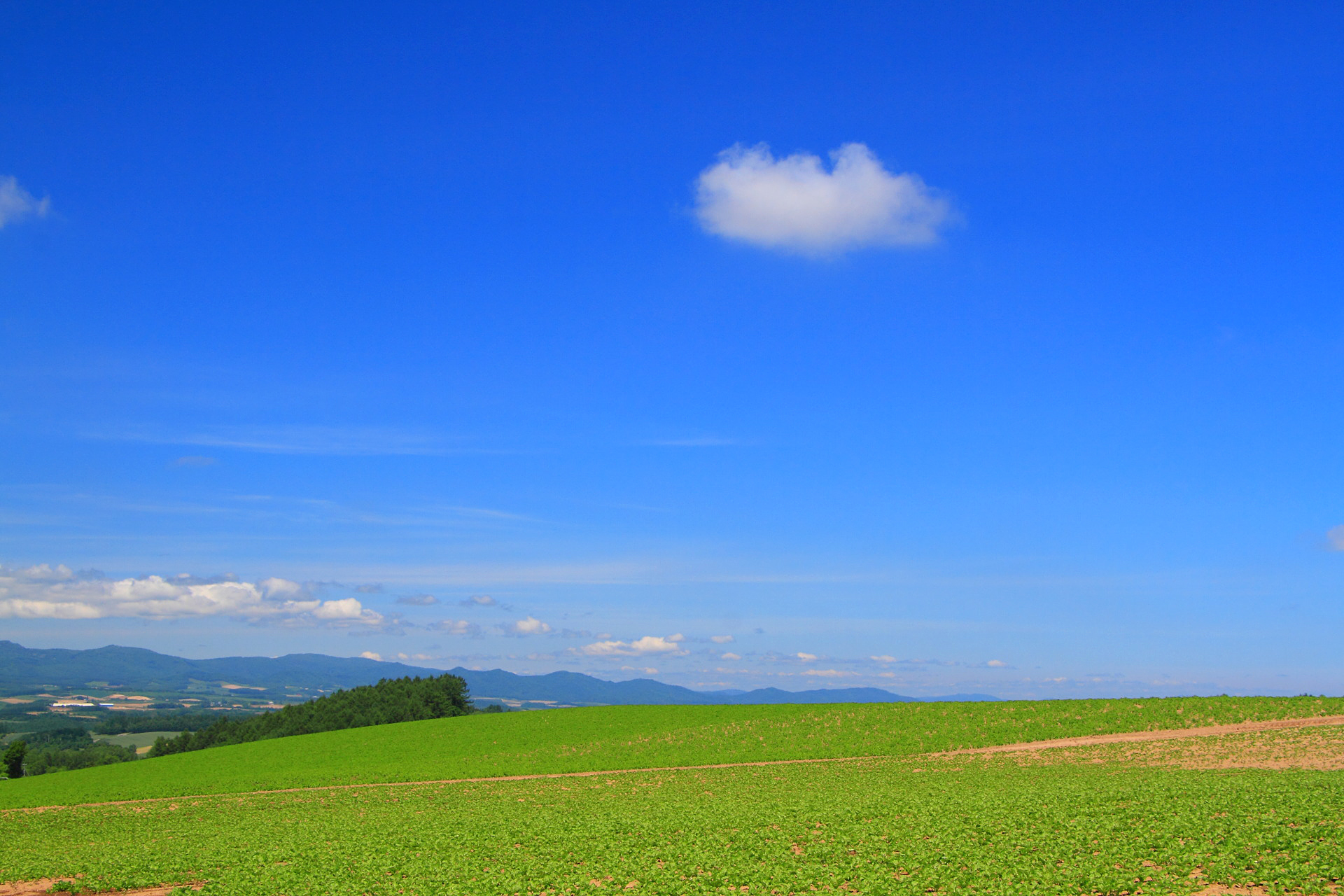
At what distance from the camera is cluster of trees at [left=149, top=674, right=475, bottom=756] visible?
112 m

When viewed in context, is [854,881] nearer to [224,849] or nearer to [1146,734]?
[224,849]

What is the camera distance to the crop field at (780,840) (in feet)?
71.8

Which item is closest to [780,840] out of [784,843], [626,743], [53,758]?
[784,843]

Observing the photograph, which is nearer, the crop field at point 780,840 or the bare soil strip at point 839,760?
the crop field at point 780,840

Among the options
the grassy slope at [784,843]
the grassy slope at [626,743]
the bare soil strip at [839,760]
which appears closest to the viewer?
the grassy slope at [784,843]

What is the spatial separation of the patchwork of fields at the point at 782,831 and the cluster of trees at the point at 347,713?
2372 inches

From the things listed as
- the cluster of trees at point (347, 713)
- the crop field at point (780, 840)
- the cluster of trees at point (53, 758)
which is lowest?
the cluster of trees at point (53, 758)

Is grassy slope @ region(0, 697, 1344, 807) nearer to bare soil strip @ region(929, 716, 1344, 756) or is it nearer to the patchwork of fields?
bare soil strip @ region(929, 716, 1344, 756)

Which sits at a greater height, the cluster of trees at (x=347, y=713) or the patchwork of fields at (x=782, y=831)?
the patchwork of fields at (x=782, y=831)

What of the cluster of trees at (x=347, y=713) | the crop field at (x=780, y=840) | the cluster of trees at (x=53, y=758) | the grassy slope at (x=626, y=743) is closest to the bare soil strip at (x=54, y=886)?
the crop field at (x=780, y=840)

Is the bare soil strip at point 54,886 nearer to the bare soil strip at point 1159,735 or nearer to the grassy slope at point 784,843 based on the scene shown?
the grassy slope at point 784,843

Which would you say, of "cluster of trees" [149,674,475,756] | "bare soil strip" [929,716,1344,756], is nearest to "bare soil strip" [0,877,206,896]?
"bare soil strip" [929,716,1344,756]

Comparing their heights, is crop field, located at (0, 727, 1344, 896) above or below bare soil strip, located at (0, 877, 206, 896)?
above

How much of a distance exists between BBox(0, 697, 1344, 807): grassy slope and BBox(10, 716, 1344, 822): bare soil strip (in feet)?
3.86
